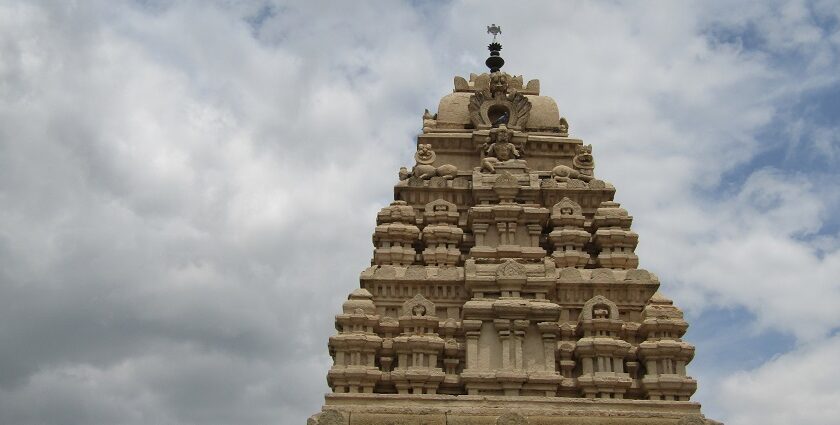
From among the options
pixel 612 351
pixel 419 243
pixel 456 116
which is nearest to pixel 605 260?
pixel 612 351

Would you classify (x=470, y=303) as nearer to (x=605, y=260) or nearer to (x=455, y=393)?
(x=455, y=393)

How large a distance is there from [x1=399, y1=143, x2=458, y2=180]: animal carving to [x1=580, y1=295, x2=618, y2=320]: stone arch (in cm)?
468

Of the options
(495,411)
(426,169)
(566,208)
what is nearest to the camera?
(495,411)

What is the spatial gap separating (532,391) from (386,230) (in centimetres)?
479

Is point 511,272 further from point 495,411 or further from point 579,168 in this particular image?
point 579,168

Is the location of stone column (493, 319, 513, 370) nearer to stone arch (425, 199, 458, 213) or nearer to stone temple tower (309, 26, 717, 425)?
stone temple tower (309, 26, 717, 425)

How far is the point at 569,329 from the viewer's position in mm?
18812

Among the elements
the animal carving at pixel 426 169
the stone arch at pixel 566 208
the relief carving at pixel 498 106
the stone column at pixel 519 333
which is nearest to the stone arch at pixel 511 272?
the stone column at pixel 519 333

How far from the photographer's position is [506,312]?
1853cm

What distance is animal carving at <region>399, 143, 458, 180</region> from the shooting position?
859 inches

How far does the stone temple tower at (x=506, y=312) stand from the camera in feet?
57.2

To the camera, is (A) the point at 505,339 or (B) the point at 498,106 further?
(B) the point at 498,106

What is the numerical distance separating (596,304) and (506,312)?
6.11 ft

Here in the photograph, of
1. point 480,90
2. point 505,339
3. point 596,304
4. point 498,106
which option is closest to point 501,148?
point 498,106
